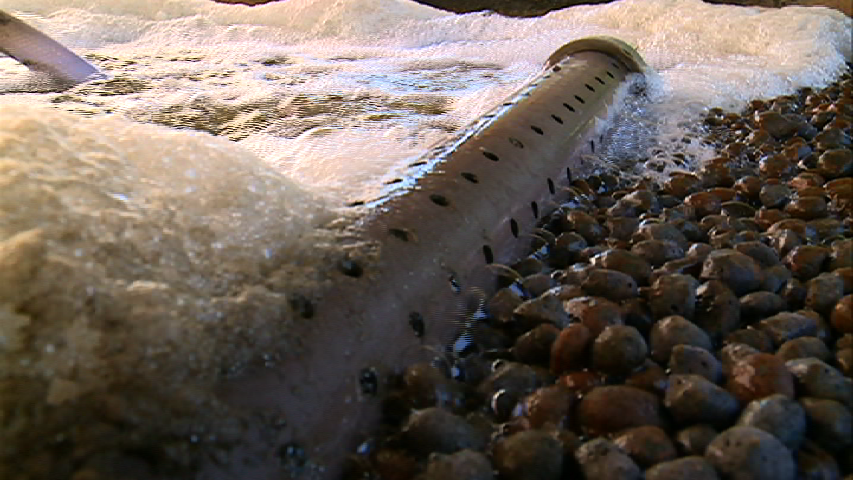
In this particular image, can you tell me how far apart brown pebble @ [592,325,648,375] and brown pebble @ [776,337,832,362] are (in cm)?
15

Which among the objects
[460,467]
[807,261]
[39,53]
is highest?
[39,53]

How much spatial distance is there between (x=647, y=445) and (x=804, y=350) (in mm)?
244

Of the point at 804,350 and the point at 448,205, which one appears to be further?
the point at 448,205

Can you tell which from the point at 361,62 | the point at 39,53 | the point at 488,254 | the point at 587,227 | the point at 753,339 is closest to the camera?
the point at 753,339

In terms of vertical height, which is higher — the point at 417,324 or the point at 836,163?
the point at 836,163

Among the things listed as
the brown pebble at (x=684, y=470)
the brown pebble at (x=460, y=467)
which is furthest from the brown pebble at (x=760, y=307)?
the brown pebble at (x=460, y=467)

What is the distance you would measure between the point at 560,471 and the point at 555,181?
2.42 ft

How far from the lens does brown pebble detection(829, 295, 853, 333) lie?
776mm

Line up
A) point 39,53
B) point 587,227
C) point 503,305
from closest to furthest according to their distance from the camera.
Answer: point 503,305, point 587,227, point 39,53

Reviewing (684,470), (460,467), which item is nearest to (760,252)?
(684,470)

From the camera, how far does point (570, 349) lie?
75 centimetres

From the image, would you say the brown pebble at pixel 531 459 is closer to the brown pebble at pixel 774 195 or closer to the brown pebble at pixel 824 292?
the brown pebble at pixel 824 292

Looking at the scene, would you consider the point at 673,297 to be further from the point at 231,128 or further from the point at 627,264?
the point at 231,128

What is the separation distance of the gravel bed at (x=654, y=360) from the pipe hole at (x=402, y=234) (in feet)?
0.45
